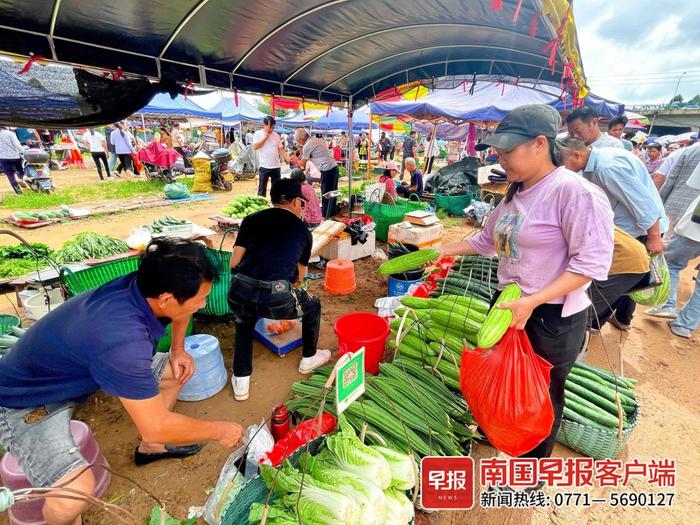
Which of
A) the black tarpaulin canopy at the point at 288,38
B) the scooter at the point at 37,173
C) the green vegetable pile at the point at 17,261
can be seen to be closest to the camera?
the black tarpaulin canopy at the point at 288,38

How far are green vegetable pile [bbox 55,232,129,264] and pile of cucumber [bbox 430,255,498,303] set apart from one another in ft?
14.3

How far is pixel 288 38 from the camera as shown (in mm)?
3666

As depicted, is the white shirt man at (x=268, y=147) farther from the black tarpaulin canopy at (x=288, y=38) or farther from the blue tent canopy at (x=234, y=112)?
the blue tent canopy at (x=234, y=112)

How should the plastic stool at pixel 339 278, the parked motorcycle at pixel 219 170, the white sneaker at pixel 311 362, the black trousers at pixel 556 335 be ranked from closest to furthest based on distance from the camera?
the black trousers at pixel 556 335, the white sneaker at pixel 311 362, the plastic stool at pixel 339 278, the parked motorcycle at pixel 219 170

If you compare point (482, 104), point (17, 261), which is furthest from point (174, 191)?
point (482, 104)

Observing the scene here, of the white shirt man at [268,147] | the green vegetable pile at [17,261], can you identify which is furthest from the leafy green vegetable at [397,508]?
the white shirt man at [268,147]

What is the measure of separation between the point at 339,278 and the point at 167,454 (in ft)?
9.87

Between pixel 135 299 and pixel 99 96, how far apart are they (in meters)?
2.94

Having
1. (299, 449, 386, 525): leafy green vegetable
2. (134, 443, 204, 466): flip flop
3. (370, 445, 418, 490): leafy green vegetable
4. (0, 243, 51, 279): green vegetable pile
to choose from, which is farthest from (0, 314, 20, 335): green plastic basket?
(370, 445, 418, 490): leafy green vegetable

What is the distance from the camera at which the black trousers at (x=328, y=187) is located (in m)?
7.58

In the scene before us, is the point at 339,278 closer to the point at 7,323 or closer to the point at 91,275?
the point at 91,275

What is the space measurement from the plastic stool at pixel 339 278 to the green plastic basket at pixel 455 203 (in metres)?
5.79

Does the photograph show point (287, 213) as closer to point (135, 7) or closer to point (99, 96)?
point (135, 7)

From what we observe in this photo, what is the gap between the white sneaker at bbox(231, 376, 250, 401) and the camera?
9.81ft
